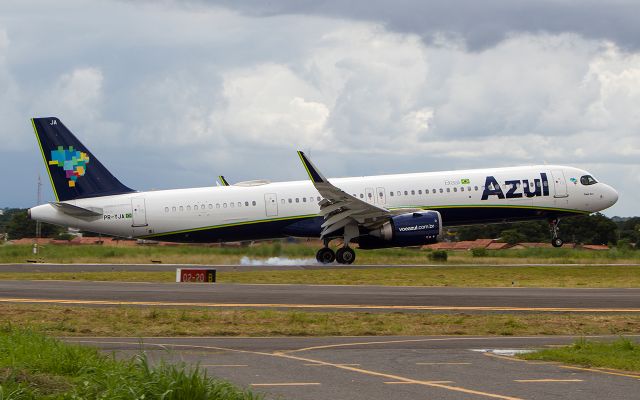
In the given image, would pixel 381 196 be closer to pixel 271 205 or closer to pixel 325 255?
pixel 325 255

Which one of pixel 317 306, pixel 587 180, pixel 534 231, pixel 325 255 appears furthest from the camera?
pixel 534 231

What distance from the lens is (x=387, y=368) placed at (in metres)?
15.8

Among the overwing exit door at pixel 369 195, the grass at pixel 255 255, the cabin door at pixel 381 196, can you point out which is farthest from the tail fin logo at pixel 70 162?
the cabin door at pixel 381 196

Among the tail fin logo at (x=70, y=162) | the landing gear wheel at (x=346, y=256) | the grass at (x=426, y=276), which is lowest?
the grass at (x=426, y=276)

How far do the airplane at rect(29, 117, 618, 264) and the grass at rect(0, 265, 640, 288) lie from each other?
152 inches

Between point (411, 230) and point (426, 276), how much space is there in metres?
5.85

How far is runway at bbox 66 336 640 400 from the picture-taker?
13.3m

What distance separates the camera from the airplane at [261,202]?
161 feet

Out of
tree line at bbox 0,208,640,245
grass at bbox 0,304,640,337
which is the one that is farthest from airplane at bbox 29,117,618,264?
tree line at bbox 0,208,640,245

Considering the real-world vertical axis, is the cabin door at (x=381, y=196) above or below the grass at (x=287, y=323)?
above

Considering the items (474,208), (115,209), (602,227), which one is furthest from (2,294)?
(602,227)

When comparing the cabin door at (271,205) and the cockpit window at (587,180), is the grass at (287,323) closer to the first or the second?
the cabin door at (271,205)

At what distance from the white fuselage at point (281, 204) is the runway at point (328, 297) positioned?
13296mm

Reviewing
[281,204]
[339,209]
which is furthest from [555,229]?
[281,204]
